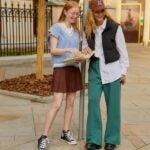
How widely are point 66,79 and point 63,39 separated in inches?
19.6

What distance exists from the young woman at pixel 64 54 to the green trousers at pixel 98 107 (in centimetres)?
23

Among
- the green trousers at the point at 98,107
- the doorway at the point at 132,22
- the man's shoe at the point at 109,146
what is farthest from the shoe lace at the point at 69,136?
the doorway at the point at 132,22

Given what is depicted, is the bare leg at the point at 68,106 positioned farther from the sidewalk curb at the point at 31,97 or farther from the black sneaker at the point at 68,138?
the sidewalk curb at the point at 31,97

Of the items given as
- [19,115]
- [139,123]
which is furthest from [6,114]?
[139,123]

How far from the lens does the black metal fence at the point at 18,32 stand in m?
14.8

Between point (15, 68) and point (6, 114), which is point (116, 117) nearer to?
point (6, 114)

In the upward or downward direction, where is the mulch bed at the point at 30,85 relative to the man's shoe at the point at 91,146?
upward

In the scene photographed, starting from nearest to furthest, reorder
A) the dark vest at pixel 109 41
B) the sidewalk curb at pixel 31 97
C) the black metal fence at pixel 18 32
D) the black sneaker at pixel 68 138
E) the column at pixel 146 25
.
Result: the dark vest at pixel 109 41
the black sneaker at pixel 68 138
the sidewalk curb at pixel 31 97
the black metal fence at pixel 18 32
the column at pixel 146 25

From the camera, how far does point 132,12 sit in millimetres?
23844

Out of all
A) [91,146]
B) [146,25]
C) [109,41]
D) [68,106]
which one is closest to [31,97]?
[68,106]

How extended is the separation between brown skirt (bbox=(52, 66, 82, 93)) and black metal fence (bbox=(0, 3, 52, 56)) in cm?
879

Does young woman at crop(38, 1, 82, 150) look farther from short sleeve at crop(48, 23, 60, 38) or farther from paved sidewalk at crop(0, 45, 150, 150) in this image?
paved sidewalk at crop(0, 45, 150, 150)

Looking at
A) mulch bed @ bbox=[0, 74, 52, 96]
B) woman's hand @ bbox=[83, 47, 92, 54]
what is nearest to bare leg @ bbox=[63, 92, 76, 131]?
woman's hand @ bbox=[83, 47, 92, 54]

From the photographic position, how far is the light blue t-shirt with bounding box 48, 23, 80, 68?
503cm
